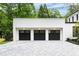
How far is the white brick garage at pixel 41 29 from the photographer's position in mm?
18406

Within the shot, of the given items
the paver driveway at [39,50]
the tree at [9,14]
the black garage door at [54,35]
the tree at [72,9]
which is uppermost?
the tree at [72,9]

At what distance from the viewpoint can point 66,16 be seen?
22734mm

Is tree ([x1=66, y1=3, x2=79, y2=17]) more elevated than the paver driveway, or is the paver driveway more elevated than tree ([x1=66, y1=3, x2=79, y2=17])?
tree ([x1=66, y1=3, x2=79, y2=17])

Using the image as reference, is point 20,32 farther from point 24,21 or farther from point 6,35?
point 6,35

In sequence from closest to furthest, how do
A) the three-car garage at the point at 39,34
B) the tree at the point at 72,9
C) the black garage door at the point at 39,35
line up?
the three-car garage at the point at 39,34 < the black garage door at the point at 39,35 < the tree at the point at 72,9

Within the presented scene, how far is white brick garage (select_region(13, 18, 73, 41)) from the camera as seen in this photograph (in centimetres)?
1841

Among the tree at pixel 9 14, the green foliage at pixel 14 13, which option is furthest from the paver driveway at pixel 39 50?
→ the green foliage at pixel 14 13

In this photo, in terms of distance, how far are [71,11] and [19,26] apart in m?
7.12

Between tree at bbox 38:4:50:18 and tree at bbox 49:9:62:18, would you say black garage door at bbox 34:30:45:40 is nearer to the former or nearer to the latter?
tree at bbox 38:4:50:18

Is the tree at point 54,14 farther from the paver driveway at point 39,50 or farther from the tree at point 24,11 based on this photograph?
the paver driveway at point 39,50

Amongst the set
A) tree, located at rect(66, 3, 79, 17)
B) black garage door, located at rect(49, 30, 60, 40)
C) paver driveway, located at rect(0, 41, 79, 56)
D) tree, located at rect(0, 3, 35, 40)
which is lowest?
paver driveway, located at rect(0, 41, 79, 56)

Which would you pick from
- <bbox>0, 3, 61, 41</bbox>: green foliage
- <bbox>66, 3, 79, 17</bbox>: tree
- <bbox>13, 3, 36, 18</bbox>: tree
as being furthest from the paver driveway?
<bbox>66, 3, 79, 17</bbox>: tree

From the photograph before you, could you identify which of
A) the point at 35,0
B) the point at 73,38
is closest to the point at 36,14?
the point at 73,38

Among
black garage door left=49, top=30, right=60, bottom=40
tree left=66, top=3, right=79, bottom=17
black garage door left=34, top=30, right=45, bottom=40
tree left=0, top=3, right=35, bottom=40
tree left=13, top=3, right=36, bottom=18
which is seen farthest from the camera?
tree left=66, top=3, right=79, bottom=17
